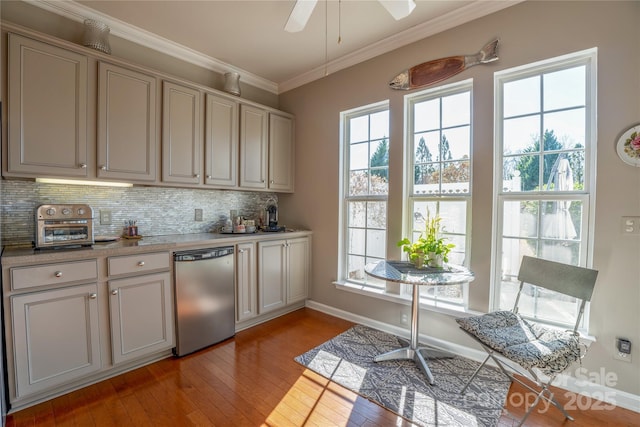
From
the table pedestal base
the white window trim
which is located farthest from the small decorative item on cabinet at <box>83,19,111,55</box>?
the table pedestal base

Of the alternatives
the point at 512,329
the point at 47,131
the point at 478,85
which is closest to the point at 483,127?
the point at 478,85

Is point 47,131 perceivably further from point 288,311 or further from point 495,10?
point 495,10

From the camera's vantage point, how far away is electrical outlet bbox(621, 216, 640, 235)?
5.84 ft

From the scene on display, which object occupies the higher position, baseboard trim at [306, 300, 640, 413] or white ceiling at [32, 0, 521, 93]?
white ceiling at [32, 0, 521, 93]

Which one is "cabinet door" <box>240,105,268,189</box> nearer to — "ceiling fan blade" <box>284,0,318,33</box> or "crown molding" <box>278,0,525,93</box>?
"crown molding" <box>278,0,525,93</box>

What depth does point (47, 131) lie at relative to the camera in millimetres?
2002

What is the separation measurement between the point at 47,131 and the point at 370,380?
Result: 2.90m

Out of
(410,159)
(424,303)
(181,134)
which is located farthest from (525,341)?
(181,134)

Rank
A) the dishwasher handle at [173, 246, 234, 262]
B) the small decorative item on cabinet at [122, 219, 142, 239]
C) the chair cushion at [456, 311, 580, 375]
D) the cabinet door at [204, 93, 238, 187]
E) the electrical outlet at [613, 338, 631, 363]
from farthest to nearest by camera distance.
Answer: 1. the cabinet door at [204, 93, 238, 187]
2. the small decorative item on cabinet at [122, 219, 142, 239]
3. the dishwasher handle at [173, 246, 234, 262]
4. the electrical outlet at [613, 338, 631, 363]
5. the chair cushion at [456, 311, 580, 375]

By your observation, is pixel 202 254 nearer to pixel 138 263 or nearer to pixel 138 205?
pixel 138 263

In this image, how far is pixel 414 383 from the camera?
205 centimetres

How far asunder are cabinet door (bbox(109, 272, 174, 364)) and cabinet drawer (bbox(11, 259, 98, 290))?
17cm

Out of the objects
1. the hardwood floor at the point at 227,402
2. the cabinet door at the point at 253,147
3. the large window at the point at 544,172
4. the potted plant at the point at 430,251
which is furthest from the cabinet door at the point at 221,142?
the large window at the point at 544,172

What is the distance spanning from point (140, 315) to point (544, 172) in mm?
3265
